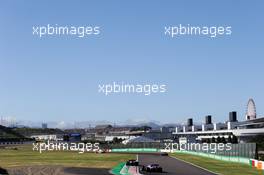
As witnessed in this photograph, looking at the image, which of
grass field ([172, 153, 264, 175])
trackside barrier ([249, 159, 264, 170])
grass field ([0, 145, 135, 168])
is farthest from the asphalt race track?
grass field ([0, 145, 135, 168])

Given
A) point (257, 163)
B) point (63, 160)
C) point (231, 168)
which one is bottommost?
point (63, 160)

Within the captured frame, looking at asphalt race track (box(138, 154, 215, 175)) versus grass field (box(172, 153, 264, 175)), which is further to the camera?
asphalt race track (box(138, 154, 215, 175))

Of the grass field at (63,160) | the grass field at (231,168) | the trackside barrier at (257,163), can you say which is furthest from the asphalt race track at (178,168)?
the grass field at (63,160)

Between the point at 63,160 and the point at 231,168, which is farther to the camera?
the point at 63,160

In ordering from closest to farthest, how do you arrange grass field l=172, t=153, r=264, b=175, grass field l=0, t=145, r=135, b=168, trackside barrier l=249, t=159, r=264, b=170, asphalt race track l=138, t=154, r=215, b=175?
→ 1. grass field l=172, t=153, r=264, b=175
2. asphalt race track l=138, t=154, r=215, b=175
3. trackside barrier l=249, t=159, r=264, b=170
4. grass field l=0, t=145, r=135, b=168

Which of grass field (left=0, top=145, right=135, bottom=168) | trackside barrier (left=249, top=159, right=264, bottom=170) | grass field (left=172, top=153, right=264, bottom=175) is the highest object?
trackside barrier (left=249, top=159, right=264, bottom=170)

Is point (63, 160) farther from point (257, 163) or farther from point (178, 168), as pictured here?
point (257, 163)

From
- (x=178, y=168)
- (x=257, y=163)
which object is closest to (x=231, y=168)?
(x=257, y=163)

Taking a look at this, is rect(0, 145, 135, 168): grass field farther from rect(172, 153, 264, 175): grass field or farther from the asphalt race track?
rect(172, 153, 264, 175): grass field

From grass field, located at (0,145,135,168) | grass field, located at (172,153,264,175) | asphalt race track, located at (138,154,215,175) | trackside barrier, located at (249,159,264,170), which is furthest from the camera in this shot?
grass field, located at (0,145,135,168)

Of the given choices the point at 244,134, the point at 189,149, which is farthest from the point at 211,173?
the point at 244,134

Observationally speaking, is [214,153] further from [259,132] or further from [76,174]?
[259,132]

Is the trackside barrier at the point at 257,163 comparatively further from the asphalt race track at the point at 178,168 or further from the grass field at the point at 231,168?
the asphalt race track at the point at 178,168

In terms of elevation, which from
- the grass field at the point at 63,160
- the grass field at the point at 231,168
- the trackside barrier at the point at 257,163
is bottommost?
the grass field at the point at 63,160
